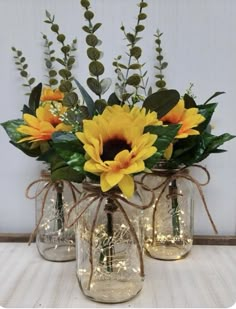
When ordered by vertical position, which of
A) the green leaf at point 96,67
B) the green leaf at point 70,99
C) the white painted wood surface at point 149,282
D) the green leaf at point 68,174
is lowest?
the white painted wood surface at point 149,282

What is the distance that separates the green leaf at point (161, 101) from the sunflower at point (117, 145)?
5cm

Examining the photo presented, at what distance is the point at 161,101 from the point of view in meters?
0.68

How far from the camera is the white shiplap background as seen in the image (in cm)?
96

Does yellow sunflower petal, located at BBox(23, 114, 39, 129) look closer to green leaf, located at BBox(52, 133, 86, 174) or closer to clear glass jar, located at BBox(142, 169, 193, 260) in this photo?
green leaf, located at BBox(52, 133, 86, 174)

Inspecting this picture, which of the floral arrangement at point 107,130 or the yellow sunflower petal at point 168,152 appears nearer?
the floral arrangement at point 107,130

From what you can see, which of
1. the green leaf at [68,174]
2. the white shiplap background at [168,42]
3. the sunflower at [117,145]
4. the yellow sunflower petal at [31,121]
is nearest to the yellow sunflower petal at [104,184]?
the sunflower at [117,145]

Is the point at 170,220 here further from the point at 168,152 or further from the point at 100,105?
the point at 100,105

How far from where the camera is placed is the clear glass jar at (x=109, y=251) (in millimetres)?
695

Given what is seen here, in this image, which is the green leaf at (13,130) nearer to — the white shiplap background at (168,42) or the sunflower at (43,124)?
the sunflower at (43,124)

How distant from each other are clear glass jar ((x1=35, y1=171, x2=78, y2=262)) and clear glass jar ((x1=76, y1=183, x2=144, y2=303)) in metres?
0.17

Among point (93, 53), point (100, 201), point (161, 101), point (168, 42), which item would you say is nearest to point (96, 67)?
point (93, 53)

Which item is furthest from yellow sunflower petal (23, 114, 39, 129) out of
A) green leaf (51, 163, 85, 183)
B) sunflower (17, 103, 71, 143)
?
green leaf (51, 163, 85, 183)

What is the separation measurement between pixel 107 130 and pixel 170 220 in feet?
1.17

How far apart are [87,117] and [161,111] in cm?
13
